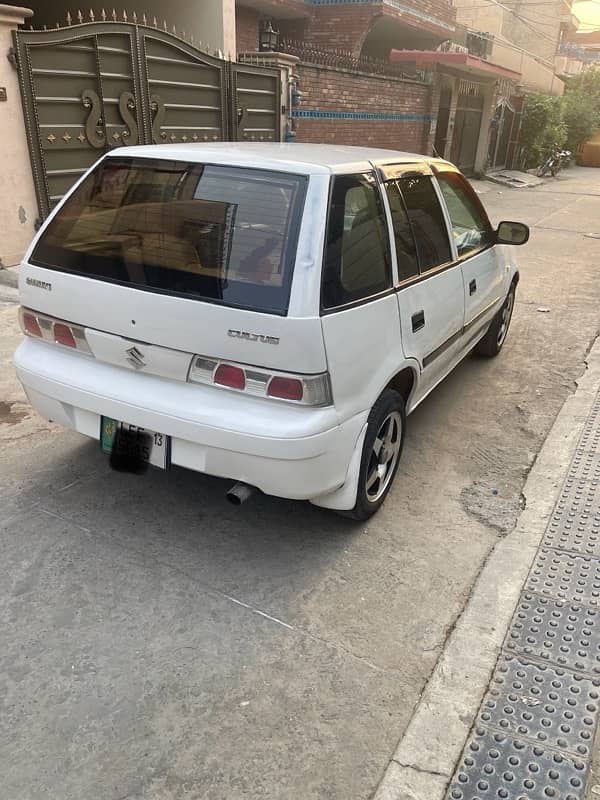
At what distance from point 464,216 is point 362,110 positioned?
11.2 m

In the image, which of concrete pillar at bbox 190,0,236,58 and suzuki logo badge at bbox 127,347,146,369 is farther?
concrete pillar at bbox 190,0,236,58

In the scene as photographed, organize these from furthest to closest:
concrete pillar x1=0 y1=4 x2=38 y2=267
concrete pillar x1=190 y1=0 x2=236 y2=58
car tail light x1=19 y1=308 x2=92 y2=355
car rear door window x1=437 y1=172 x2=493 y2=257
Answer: concrete pillar x1=190 y1=0 x2=236 y2=58, concrete pillar x1=0 y1=4 x2=38 y2=267, car rear door window x1=437 y1=172 x2=493 y2=257, car tail light x1=19 y1=308 x2=92 y2=355

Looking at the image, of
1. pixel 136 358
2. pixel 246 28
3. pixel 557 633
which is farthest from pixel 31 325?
pixel 246 28

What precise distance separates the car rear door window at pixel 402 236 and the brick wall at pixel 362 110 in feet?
31.1

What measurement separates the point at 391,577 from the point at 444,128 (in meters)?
19.0

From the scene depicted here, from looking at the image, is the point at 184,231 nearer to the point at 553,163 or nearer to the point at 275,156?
the point at 275,156

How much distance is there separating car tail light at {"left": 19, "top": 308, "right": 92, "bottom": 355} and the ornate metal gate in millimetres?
4999

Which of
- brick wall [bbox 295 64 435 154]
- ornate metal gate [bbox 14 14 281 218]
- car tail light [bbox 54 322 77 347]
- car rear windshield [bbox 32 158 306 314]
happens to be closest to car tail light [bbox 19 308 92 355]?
car tail light [bbox 54 322 77 347]

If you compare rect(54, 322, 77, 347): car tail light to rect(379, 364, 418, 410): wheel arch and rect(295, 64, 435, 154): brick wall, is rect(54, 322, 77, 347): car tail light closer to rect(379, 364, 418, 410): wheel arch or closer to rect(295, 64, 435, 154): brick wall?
rect(379, 364, 418, 410): wheel arch

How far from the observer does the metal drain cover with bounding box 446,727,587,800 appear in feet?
6.57

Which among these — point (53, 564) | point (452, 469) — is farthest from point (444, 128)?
point (53, 564)

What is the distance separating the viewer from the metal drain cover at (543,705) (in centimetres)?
219

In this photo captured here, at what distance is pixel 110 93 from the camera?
8055 mm

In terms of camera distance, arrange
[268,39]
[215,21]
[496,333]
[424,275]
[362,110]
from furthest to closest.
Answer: [268,39]
[362,110]
[215,21]
[496,333]
[424,275]
